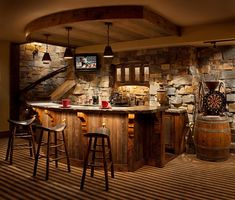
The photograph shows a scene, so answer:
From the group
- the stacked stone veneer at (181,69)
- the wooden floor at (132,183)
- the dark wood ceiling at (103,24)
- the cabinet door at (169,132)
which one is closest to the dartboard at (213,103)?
the stacked stone veneer at (181,69)

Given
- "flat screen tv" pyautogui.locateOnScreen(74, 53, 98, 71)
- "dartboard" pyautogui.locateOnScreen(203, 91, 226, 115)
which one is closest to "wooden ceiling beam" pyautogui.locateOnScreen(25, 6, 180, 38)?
"dartboard" pyautogui.locateOnScreen(203, 91, 226, 115)

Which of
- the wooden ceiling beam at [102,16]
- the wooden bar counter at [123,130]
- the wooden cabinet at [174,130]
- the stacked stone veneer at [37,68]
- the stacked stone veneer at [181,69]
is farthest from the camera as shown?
the stacked stone veneer at [37,68]

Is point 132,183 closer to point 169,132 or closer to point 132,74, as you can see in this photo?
point 169,132

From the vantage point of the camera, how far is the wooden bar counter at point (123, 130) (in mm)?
4164

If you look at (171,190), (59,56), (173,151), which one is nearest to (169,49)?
(173,151)

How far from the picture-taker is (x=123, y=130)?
420 centimetres

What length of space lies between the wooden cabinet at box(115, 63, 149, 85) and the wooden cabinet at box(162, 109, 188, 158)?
1208mm

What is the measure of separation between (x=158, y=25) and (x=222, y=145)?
240 centimetres

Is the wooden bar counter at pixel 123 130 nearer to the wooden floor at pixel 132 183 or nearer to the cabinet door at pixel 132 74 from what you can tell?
the wooden floor at pixel 132 183

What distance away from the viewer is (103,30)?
16.2 ft

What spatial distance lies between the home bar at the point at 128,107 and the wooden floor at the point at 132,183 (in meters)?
0.01

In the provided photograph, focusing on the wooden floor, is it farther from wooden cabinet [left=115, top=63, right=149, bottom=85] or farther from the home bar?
wooden cabinet [left=115, top=63, right=149, bottom=85]

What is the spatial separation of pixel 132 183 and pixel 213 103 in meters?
2.38

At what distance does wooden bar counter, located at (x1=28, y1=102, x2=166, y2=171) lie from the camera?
164 inches
